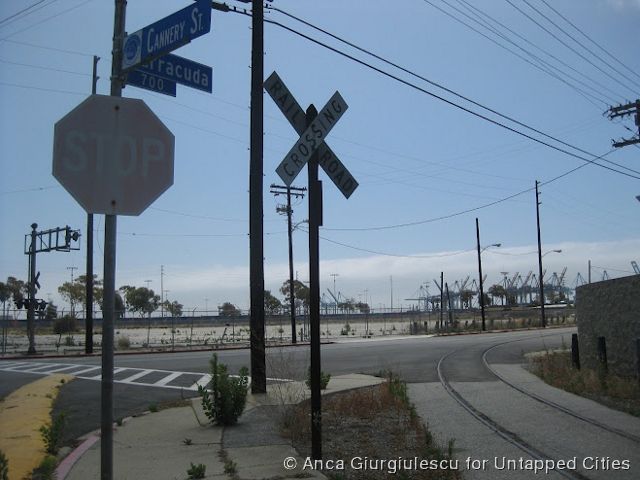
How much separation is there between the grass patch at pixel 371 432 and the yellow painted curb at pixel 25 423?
3.17 meters

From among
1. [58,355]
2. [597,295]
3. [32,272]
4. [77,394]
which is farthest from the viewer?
[32,272]

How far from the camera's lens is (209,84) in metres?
6.35

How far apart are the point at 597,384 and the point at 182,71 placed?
10870 millimetres

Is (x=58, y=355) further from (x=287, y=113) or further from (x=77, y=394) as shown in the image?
(x=287, y=113)

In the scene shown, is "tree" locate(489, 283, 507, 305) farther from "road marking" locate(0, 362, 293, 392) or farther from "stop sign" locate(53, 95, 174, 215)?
"stop sign" locate(53, 95, 174, 215)

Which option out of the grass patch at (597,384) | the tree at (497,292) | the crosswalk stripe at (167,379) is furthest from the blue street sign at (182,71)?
the tree at (497,292)

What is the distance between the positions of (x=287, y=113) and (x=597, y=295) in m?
12.4

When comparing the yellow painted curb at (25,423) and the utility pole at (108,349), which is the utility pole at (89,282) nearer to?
the yellow painted curb at (25,423)

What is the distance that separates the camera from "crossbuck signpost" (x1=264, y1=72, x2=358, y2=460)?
666 cm

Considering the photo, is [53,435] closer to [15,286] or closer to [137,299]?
[15,286]

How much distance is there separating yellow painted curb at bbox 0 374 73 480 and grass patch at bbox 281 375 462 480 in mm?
3171

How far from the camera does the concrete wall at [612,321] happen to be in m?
14.2

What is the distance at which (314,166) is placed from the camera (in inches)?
276

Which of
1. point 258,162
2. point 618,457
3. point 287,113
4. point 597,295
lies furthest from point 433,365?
point 287,113
